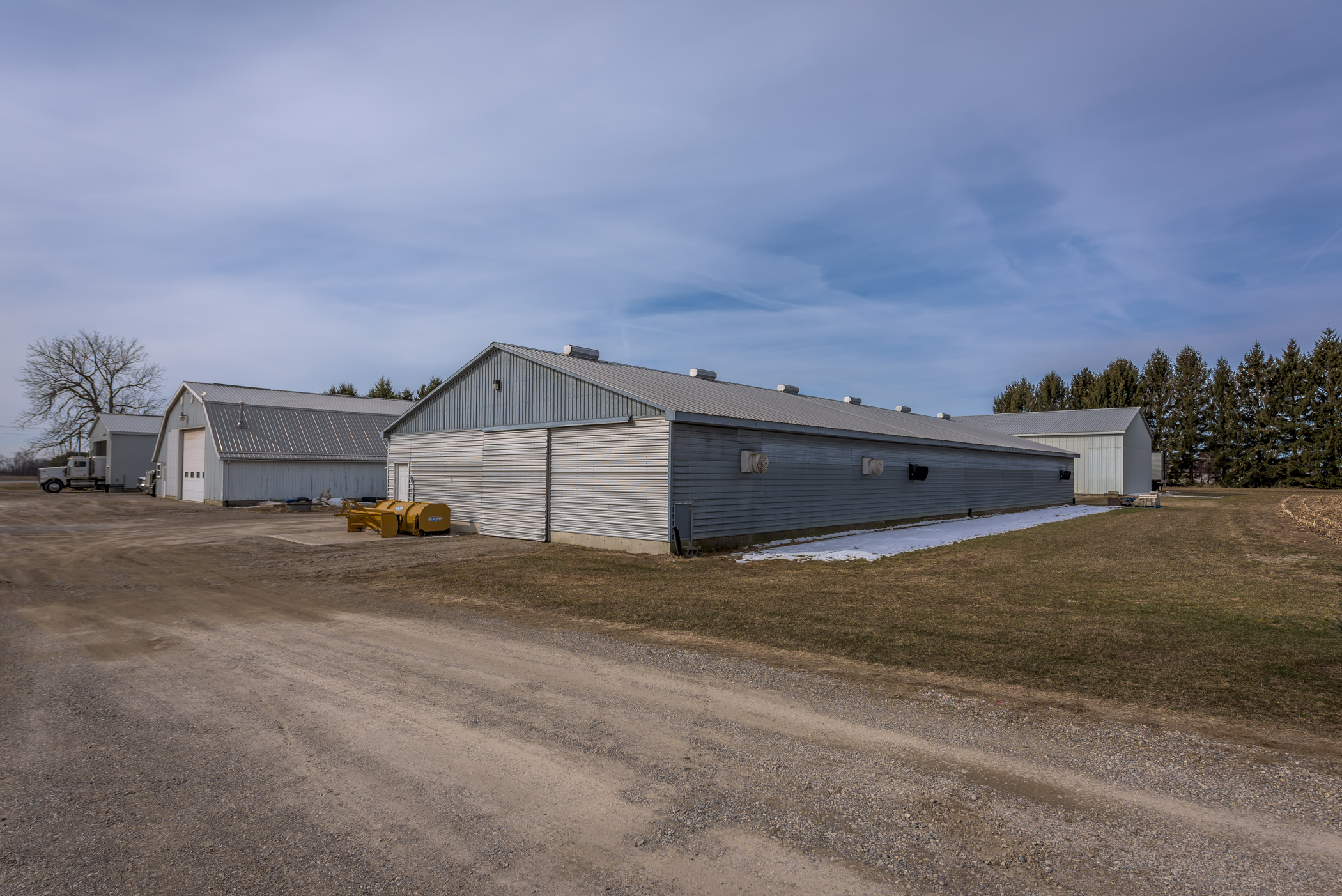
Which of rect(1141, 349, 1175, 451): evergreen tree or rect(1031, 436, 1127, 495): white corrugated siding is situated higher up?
rect(1141, 349, 1175, 451): evergreen tree

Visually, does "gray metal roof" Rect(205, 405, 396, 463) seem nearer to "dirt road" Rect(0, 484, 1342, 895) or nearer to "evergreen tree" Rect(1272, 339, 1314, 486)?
"dirt road" Rect(0, 484, 1342, 895)

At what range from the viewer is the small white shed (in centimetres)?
4369

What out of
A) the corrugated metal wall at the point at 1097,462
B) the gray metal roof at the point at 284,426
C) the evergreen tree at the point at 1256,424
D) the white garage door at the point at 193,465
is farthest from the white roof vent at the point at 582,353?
the evergreen tree at the point at 1256,424

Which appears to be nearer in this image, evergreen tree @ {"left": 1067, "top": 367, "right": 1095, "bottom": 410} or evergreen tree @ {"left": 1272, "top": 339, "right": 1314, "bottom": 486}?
evergreen tree @ {"left": 1272, "top": 339, "right": 1314, "bottom": 486}

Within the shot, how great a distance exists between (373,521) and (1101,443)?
141 ft

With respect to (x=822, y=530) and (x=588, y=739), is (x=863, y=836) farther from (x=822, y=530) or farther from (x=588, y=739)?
(x=822, y=530)

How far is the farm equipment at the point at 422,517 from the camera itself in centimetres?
2034

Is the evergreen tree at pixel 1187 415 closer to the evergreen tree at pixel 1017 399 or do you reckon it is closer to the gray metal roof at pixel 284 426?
the evergreen tree at pixel 1017 399

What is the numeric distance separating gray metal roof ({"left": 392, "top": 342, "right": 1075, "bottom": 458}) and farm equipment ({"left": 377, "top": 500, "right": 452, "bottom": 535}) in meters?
4.07

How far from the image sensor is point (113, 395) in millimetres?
58969

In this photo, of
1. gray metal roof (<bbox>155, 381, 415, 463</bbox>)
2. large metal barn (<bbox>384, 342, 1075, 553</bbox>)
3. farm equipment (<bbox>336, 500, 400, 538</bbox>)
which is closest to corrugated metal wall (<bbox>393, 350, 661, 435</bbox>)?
large metal barn (<bbox>384, 342, 1075, 553</bbox>)

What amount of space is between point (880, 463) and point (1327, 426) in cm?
5376

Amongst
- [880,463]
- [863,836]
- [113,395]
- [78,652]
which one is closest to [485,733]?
[863,836]

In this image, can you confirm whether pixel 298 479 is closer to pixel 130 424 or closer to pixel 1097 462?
pixel 130 424
